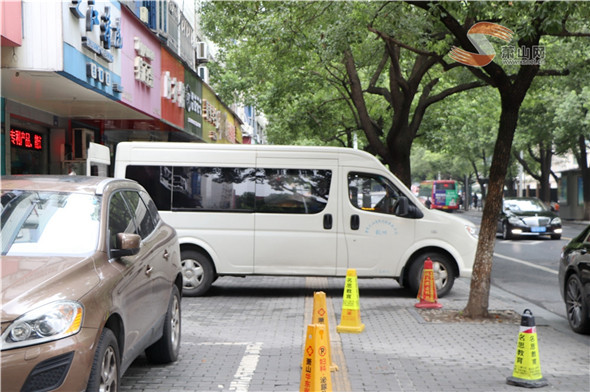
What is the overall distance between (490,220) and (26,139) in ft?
31.0

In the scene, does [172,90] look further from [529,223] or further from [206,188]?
[529,223]

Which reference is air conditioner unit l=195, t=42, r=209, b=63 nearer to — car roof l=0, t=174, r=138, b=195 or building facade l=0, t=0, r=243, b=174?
building facade l=0, t=0, r=243, b=174

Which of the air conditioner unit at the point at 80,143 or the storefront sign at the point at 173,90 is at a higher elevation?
the storefront sign at the point at 173,90

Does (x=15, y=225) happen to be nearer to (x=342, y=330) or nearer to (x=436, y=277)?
(x=342, y=330)

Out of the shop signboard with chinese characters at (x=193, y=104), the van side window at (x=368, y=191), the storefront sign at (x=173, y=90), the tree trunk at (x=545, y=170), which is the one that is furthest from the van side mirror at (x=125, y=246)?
the tree trunk at (x=545, y=170)

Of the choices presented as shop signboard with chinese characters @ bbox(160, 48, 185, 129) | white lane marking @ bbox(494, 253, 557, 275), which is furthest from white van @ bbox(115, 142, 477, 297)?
shop signboard with chinese characters @ bbox(160, 48, 185, 129)

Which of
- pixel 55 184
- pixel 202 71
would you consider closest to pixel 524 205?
pixel 202 71

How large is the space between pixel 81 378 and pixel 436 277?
329 inches

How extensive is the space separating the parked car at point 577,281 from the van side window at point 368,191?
323cm

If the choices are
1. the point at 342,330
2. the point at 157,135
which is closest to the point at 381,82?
the point at 157,135

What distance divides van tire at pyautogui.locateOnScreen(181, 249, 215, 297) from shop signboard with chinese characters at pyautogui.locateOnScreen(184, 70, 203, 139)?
8762mm

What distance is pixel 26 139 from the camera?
1400 cm

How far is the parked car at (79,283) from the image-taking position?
12.2ft

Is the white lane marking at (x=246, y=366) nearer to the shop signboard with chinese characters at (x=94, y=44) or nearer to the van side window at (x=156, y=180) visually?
the van side window at (x=156, y=180)
